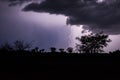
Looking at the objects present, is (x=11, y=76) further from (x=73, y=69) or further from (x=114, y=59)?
(x=114, y=59)

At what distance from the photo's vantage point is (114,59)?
78.5 ft

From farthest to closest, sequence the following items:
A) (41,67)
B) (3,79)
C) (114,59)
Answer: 1. (114,59)
2. (41,67)
3. (3,79)

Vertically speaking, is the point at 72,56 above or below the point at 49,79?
above

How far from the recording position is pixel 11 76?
1984cm

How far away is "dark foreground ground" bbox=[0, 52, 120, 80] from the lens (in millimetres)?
20234

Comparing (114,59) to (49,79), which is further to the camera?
(114,59)

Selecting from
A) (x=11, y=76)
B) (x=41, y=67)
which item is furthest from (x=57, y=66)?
(x=11, y=76)

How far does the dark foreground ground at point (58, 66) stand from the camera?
66.4ft

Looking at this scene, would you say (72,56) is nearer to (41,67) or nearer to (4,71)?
(41,67)

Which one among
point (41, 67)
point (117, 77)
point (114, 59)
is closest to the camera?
point (117, 77)

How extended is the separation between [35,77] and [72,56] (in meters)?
5.48

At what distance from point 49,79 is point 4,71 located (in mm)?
3620

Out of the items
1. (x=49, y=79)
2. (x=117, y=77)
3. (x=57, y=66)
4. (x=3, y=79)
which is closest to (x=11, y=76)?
(x=3, y=79)

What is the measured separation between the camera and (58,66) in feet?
73.1
